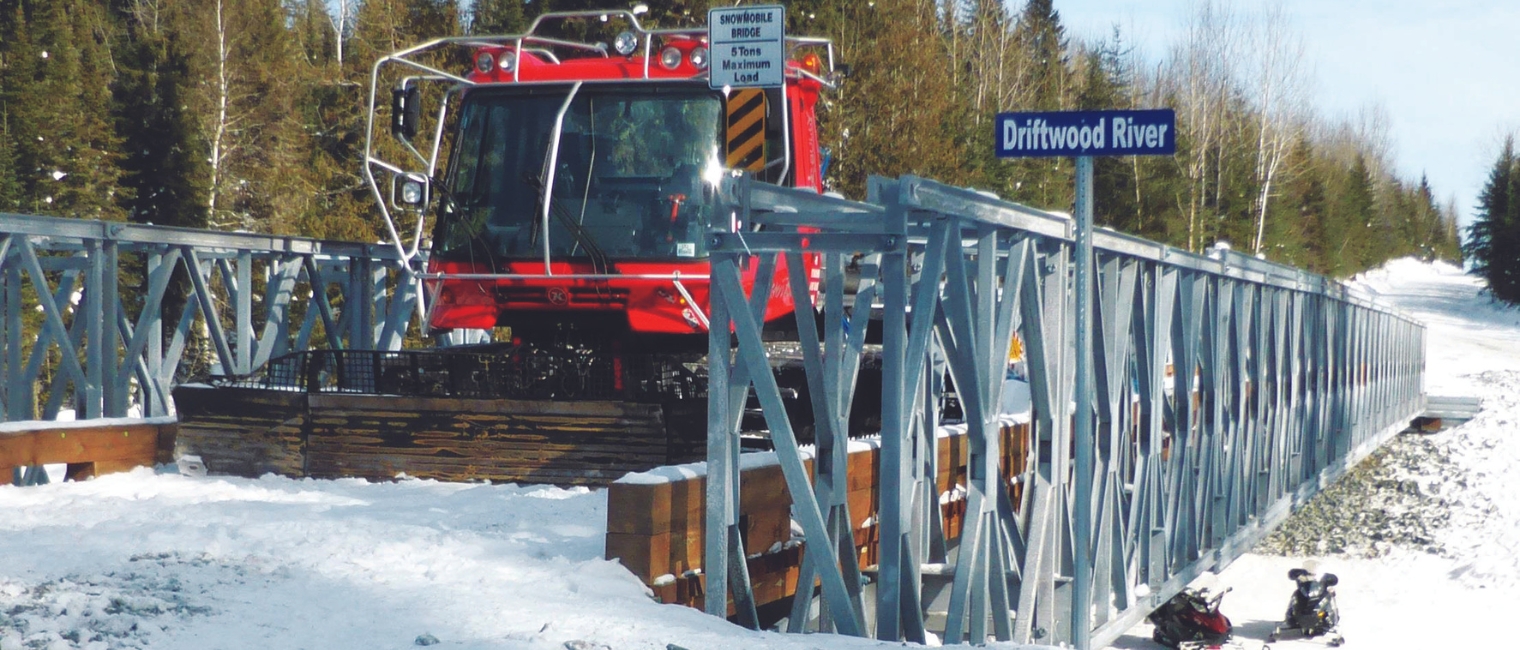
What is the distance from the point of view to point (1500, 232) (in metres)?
71.4

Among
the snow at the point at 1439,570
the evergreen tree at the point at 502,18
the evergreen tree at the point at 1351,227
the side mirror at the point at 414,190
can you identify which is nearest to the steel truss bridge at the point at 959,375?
the side mirror at the point at 414,190

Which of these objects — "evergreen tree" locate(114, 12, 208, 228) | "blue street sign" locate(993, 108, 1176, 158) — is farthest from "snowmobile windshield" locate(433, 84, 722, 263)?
"evergreen tree" locate(114, 12, 208, 228)

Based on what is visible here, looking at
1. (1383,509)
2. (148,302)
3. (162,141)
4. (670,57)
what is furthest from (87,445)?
(162,141)

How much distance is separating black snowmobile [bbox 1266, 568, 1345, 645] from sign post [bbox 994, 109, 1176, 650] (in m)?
9.52

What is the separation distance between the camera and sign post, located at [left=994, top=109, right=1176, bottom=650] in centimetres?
660

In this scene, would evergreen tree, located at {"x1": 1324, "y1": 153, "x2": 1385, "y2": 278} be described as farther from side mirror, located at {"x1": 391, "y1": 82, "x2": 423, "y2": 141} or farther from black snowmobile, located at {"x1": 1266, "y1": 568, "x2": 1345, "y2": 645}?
side mirror, located at {"x1": 391, "y1": 82, "x2": 423, "y2": 141}

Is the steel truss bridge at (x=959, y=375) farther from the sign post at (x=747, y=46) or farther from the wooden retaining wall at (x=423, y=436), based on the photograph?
the wooden retaining wall at (x=423, y=436)

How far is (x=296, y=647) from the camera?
16.5 feet

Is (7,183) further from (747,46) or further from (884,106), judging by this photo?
(747,46)

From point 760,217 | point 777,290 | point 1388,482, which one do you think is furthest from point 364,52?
point 760,217

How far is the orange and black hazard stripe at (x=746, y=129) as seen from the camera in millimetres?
9789

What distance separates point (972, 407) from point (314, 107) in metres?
35.8

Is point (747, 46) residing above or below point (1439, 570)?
above

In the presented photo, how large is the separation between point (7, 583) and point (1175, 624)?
11631 mm
